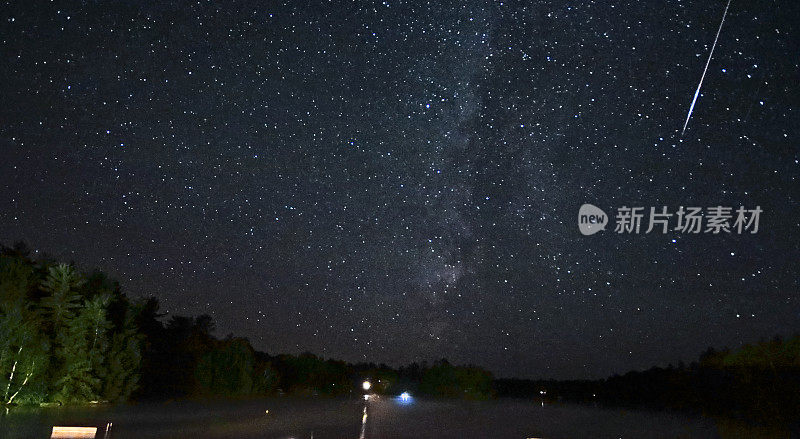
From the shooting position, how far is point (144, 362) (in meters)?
68.8

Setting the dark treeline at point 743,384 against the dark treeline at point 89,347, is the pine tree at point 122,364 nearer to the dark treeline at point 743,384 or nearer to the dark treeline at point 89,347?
the dark treeline at point 89,347

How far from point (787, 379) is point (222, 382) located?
218 feet

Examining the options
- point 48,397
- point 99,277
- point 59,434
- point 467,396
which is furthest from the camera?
point 467,396

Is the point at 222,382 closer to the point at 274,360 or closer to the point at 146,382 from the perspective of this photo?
the point at 146,382

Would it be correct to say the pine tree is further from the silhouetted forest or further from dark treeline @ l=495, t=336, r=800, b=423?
dark treeline @ l=495, t=336, r=800, b=423

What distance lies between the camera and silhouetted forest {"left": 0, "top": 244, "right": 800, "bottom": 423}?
44.7 m

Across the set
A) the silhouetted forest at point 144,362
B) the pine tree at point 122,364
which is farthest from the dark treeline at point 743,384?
the pine tree at point 122,364

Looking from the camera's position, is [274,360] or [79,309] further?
[274,360]

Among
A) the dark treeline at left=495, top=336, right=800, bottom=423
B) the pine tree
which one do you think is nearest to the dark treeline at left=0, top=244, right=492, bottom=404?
the pine tree

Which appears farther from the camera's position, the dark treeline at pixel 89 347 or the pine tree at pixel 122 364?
the pine tree at pixel 122 364

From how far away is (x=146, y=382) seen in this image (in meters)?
70.6

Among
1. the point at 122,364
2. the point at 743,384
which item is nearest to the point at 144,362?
the point at 122,364

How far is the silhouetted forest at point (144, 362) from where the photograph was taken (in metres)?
44.7

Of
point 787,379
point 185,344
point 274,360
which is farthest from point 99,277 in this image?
point 274,360
